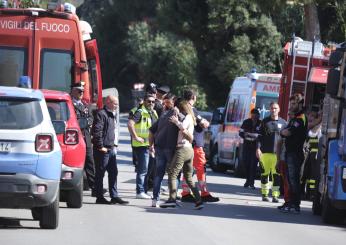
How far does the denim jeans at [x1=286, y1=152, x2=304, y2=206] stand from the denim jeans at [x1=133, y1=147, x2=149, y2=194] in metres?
2.42

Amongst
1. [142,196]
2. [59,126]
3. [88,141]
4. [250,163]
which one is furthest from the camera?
[250,163]

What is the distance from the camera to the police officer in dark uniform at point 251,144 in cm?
2281

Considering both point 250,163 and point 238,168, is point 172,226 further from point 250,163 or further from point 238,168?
point 238,168

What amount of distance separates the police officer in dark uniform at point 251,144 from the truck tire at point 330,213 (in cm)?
712

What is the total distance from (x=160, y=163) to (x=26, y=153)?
15.8 ft

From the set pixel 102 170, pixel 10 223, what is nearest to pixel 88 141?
pixel 102 170

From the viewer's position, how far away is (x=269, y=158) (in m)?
19.4

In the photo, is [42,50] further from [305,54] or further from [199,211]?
[305,54]

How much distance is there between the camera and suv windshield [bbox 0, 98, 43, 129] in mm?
12289

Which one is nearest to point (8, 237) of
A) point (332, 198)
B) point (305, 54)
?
point (332, 198)

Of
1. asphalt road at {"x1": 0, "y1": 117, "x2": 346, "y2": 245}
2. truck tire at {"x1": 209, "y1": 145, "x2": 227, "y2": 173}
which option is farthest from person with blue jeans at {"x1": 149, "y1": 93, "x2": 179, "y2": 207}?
truck tire at {"x1": 209, "y1": 145, "x2": 227, "y2": 173}

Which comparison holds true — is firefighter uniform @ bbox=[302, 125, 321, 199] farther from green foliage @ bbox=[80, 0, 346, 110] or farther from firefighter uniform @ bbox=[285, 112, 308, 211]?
green foliage @ bbox=[80, 0, 346, 110]

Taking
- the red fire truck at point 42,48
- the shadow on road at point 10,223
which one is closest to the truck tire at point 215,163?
the red fire truck at point 42,48

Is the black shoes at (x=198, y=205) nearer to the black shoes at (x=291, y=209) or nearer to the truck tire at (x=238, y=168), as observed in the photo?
the black shoes at (x=291, y=209)
